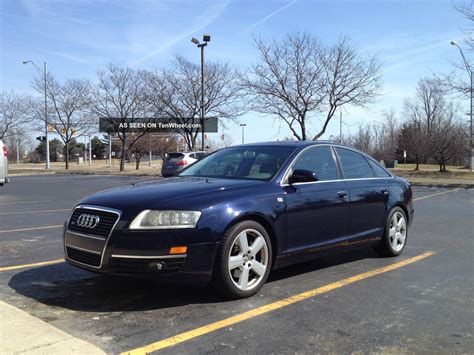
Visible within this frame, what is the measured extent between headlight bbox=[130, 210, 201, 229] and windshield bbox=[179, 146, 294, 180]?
1155mm

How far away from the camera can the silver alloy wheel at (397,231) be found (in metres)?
6.44

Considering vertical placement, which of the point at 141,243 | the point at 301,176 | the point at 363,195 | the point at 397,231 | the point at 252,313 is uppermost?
the point at 301,176

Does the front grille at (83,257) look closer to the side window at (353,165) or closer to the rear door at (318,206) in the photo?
the rear door at (318,206)

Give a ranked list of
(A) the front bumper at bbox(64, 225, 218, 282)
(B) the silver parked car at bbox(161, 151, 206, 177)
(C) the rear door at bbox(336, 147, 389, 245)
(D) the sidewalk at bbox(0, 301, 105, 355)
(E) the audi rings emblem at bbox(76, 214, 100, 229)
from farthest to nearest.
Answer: (B) the silver parked car at bbox(161, 151, 206, 177)
(C) the rear door at bbox(336, 147, 389, 245)
(E) the audi rings emblem at bbox(76, 214, 100, 229)
(A) the front bumper at bbox(64, 225, 218, 282)
(D) the sidewalk at bbox(0, 301, 105, 355)

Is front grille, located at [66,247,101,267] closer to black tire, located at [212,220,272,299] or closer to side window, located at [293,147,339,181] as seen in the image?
black tire, located at [212,220,272,299]

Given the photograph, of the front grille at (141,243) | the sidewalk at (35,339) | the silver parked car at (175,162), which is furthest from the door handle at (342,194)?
the silver parked car at (175,162)

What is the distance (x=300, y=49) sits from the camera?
1099 inches

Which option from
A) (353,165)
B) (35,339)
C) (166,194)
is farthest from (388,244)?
(35,339)

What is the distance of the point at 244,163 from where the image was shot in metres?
5.46

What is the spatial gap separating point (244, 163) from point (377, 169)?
2.14 m

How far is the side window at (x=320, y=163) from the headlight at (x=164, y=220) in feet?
5.18

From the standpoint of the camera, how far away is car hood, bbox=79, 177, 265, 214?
166 inches

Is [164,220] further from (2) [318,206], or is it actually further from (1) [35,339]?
(2) [318,206]

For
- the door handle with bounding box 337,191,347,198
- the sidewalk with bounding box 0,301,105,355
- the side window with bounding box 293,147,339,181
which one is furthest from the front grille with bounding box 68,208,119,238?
the door handle with bounding box 337,191,347,198
